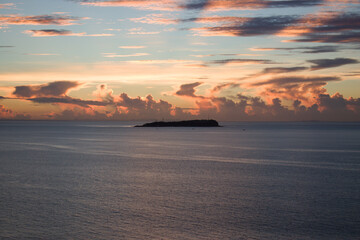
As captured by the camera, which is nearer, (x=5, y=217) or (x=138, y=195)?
(x=5, y=217)

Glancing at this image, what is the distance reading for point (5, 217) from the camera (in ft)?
79.1

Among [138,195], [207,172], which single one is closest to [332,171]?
[207,172]

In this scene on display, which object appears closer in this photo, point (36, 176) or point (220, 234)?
point (220, 234)

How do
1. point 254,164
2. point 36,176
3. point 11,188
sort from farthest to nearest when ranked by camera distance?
point 254,164 < point 36,176 < point 11,188

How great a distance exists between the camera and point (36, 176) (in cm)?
4059

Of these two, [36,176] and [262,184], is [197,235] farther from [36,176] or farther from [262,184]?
[36,176]

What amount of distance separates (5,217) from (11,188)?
9.88m

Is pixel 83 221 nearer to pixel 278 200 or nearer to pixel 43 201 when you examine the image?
pixel 43 201

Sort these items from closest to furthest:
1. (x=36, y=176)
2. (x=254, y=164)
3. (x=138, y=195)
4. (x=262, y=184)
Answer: (x=138, y=195) → (x=262, y=184) → (x=36, y=176) → (x=254, y=164)

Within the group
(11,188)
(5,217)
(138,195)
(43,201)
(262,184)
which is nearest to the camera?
(5,217)

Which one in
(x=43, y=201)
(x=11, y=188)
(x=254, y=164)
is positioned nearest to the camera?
(x=43, y=201)

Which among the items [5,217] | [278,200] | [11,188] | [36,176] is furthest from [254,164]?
[5,217]

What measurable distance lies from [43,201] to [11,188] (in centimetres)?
651

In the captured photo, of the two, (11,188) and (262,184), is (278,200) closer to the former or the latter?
(262,184)
